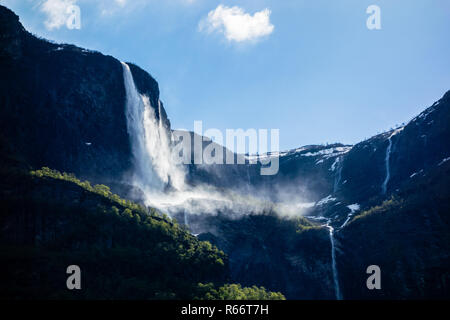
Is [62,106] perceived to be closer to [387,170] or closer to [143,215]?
[143,215]

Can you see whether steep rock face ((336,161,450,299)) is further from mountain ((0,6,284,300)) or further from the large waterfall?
mountain ((0,6,284,300))

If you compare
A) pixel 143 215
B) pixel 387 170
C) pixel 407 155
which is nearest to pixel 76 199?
pixel 143 215

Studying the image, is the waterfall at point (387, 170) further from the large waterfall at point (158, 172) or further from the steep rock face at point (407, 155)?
the large waterfall at point (158, 172)

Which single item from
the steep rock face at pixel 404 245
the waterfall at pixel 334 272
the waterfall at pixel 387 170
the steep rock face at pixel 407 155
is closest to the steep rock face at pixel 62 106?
the waterfall at pixel 334 272

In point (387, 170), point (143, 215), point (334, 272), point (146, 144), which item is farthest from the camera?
point (387, 170)

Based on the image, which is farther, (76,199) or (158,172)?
(158,172)

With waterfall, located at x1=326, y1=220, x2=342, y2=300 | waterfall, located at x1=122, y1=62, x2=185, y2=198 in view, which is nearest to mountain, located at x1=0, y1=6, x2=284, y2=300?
waterfall, located at x1=122, y1=62, x2=185, y2=198
